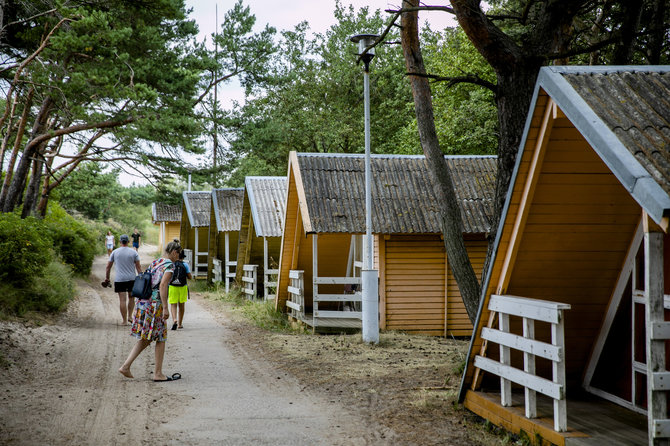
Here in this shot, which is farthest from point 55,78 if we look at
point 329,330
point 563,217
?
point 563,217

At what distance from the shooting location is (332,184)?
50.5ft

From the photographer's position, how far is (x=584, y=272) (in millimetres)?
6457

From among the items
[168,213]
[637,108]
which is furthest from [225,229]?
[168,213]

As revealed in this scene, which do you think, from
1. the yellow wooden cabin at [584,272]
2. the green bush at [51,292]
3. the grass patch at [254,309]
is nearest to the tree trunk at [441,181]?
the yellow wooden cabin at [584,272]

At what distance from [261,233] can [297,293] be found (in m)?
4.91

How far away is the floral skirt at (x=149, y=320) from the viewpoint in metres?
8.48

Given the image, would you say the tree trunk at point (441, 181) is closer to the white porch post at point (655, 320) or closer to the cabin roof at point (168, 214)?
the white porch post at point (655, 320)

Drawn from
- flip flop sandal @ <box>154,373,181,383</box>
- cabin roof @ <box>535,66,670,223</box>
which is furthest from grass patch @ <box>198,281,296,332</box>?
cabin roof @ <box>535,66,670,223</box>

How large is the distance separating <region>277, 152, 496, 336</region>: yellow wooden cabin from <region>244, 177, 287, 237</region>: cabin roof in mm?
3615

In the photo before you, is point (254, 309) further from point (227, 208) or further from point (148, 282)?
point (148, 282)

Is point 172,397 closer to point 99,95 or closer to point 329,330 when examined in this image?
point 329,330

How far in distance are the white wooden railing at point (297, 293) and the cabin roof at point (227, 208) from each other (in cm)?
912

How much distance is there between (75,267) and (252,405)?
710 inches

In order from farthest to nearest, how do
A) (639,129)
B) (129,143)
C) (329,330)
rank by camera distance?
(129,143) < (329,330) < (639,129)
